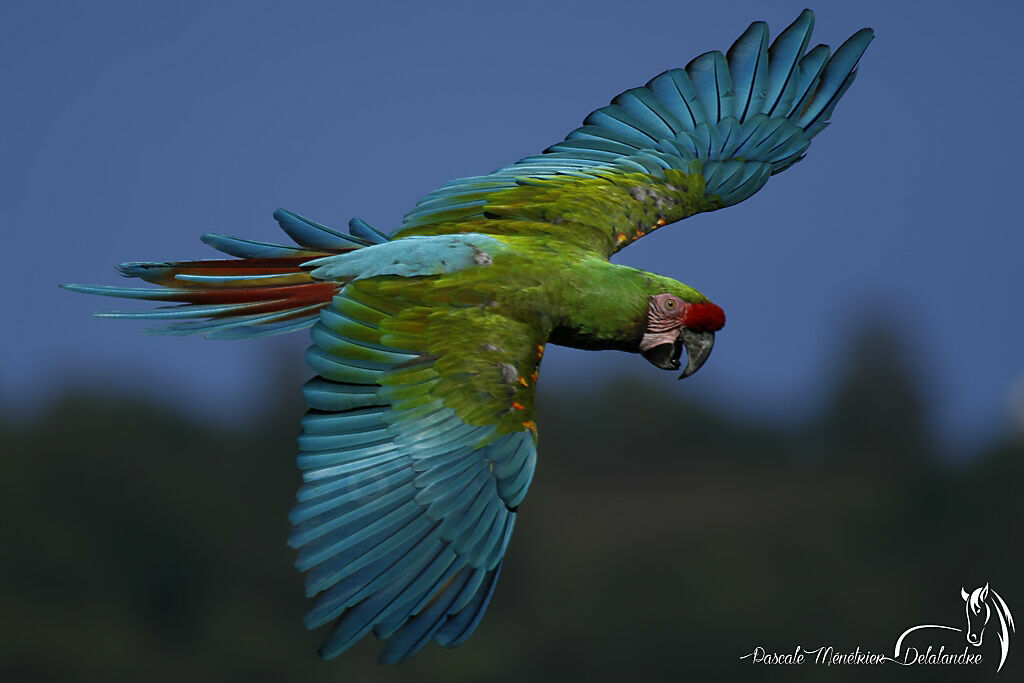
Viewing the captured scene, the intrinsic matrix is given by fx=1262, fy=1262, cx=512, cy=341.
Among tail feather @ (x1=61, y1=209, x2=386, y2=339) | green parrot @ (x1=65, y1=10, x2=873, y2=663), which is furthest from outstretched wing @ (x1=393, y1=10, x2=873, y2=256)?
tail feather @ (x1=61, y1=209, x2=386, y2=339)

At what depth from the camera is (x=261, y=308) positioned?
4.36 m

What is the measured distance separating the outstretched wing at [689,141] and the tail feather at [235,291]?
27.8 inches

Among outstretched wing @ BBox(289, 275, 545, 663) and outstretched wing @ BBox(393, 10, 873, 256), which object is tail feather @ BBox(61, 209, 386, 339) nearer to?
outstretched wing @ BBox(289, 275, 545, 663)

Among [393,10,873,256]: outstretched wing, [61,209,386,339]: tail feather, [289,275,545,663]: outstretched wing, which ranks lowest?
[289,275,545,663]: outstretched wing

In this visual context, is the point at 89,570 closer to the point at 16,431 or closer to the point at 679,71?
the point at 16,431

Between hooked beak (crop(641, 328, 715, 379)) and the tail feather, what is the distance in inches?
46.6

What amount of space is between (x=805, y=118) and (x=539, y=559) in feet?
71.3

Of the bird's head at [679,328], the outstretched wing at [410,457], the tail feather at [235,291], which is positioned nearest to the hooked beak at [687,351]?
the bird's head at [679,328]

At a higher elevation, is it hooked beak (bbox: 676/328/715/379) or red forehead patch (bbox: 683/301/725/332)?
red forehead patch (bbox: 683/301/725/332)

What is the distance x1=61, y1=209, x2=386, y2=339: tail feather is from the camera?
14.1ft

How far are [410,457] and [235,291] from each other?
3.22 ft

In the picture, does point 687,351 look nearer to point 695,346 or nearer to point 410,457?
point 695,346

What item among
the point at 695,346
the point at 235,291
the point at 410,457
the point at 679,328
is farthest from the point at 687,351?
the point at 235,291

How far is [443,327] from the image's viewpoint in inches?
163
